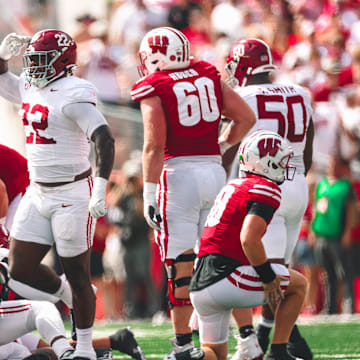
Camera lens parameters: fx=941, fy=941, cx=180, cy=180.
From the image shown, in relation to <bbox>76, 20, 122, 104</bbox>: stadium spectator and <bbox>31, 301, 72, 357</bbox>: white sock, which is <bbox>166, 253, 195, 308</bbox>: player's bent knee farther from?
<bbox>76, 20, 122, 104</bbox>: stadium spectator

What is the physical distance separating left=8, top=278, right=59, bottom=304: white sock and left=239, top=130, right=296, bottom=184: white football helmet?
1465mm

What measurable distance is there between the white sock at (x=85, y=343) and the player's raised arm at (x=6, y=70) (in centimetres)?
146

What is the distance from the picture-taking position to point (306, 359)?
576 cm

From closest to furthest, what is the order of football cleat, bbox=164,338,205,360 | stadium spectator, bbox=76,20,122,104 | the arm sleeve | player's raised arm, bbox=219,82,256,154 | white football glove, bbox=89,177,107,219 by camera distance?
the arm sleeve
football cleat, bbox=164,338,205,360
white football glove, bbox=89,177,107,219
player's raised arm, bbox=219,82,256,154
stadium spectator, bbox=76,20,122,104

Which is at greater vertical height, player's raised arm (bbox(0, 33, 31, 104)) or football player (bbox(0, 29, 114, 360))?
player's raised arm (bbox(0, 33, 31, 104))

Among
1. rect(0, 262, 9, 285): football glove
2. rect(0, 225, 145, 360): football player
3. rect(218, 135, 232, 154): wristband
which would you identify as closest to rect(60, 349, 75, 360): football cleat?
rect(0, 225, 145, 360): football player

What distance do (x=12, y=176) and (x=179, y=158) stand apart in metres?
1.26

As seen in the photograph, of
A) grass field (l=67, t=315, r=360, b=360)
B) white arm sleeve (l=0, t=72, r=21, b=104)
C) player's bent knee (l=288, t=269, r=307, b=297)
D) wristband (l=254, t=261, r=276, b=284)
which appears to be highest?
white arm sleeve (l=0, t=72, r=21, b=104)

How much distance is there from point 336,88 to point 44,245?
7197mm

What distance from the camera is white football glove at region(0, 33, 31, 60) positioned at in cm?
567

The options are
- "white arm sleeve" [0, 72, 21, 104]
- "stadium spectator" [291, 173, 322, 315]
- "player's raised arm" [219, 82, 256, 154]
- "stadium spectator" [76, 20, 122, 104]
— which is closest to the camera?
"white arm sleeve" [0, 72, 21, 104]

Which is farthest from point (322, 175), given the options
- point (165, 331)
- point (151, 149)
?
point (151, 149)

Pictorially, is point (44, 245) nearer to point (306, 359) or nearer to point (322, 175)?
point (306, 359)

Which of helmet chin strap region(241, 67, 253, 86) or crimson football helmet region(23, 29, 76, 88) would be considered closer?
crimson football helmet region(23, 29, 76, 88)
